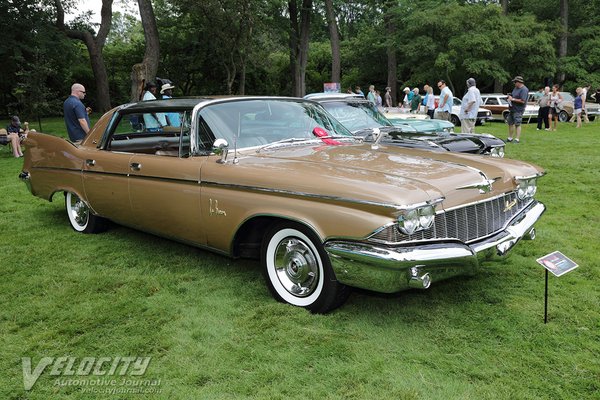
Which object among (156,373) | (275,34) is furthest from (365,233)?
(275,34)

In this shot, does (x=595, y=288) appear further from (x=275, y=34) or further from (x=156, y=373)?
(x=275, y=34)

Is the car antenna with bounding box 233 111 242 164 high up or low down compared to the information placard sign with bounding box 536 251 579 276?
up

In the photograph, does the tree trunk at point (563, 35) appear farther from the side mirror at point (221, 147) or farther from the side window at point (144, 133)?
the side mirror at point (221, 147)

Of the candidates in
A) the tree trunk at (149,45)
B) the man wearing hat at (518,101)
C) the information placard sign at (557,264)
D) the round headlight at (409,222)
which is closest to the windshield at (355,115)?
the information placard sign at (557,264)

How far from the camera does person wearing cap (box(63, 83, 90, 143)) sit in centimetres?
767

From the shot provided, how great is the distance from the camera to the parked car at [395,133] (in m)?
6.53

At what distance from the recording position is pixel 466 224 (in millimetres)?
3488

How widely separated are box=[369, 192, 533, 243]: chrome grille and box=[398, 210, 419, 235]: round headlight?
0.13ft

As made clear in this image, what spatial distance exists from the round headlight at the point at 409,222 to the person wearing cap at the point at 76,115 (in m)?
6.01

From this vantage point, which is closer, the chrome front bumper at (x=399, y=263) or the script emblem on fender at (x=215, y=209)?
the chrome front bumper at (x=399, y=263)

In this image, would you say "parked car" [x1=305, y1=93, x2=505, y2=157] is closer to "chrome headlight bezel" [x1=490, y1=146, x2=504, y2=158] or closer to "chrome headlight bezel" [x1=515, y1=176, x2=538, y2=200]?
"chrome headlight bezel" [x1=490, y1=146, x2=504, y2=158]

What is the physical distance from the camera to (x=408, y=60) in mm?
31375

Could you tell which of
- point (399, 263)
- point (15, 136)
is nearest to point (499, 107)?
point (15, 136)

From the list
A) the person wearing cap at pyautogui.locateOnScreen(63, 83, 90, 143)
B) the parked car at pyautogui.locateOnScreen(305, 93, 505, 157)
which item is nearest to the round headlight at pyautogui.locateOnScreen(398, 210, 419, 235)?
the parked car at pyautogui.locateOnScreen(305, 93, 505, 157)
